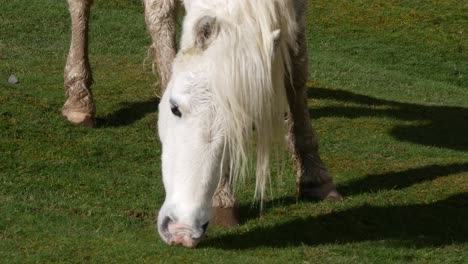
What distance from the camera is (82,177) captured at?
781cm

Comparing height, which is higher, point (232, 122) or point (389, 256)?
point (232, 122)

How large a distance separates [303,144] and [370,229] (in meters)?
1.11

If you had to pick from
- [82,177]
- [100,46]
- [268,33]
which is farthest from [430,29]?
[268,33]

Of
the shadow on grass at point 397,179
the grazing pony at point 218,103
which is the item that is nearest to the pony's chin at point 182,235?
the grazing pony at point 218,103

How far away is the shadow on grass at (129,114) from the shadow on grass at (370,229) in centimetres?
314

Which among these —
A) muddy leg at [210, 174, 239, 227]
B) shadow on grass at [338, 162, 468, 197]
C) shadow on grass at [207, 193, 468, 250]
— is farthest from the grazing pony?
shadow on grass at [338, 162, 468, 197]

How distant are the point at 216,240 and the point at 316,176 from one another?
59.7 inches

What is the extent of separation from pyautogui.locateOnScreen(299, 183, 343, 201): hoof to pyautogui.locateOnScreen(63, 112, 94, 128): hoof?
2.63m

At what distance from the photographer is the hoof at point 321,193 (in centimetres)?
761

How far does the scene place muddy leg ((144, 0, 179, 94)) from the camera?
7379 millimetres

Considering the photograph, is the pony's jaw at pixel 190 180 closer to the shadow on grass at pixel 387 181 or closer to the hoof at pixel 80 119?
the shadow on grass at pixel 387 181

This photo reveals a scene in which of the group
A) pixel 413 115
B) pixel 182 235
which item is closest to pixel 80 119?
pixel 182 235

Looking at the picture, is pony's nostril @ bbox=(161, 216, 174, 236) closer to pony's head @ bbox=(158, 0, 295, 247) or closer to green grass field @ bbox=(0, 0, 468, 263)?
pony's head @ bbox=(158, 0, 295, 247)

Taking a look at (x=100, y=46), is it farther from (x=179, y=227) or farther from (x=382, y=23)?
(x=179, y=227)
